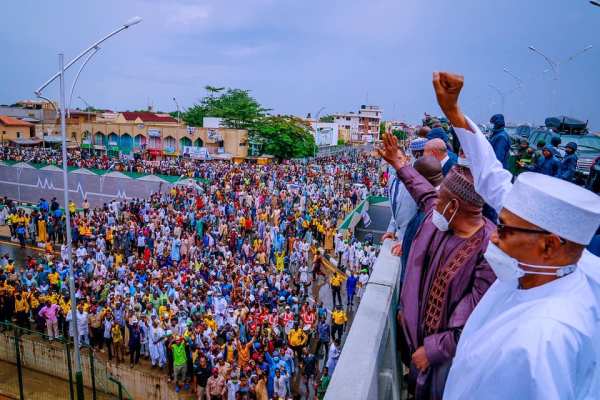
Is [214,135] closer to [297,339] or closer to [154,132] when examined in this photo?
[154,132]

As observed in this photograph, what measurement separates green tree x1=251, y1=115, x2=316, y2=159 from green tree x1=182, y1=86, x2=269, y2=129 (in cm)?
350

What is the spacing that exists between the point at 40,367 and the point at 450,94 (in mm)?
13827

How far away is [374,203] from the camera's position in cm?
2608

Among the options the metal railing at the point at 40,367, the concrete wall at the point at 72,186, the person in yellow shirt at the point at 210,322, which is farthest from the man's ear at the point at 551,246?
the concrete wall at the point at 72,186

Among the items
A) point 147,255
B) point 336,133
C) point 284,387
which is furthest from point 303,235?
point 336,133

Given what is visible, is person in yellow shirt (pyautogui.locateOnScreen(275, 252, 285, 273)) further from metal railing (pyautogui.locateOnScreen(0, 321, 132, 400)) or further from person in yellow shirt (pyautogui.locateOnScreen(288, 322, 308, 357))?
metal railing (pyautogui.locateOnScreen(0, 321, 132, 400))

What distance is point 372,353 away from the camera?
2.24 metres

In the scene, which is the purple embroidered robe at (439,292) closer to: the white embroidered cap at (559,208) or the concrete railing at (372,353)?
the concrete railing at (372,353)

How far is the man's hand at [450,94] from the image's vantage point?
7.11 feet

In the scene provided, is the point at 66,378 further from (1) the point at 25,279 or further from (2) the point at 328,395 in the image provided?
(2) the point at 328,395

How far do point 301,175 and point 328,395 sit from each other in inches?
1168

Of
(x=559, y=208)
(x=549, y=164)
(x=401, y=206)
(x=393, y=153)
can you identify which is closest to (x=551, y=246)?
(x=559, y=208)

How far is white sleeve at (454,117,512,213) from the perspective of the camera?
229 centimetres

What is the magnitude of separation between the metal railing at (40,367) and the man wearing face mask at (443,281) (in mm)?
10712
